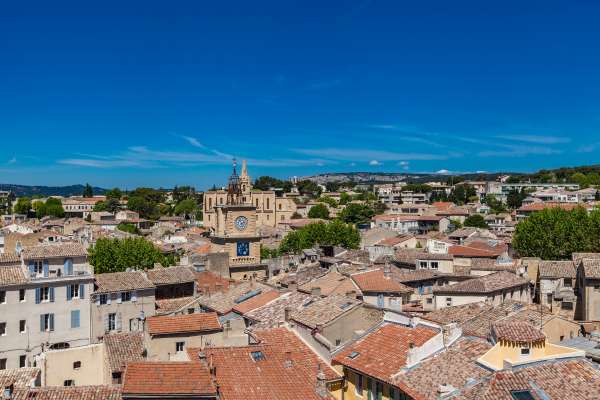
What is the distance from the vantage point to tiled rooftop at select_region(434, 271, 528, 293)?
41406 millimetres

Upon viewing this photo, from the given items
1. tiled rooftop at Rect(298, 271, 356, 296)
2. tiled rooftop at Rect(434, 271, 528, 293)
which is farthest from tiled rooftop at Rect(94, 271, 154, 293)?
tiled rooftop at Rect(434, 271, 528, 293)

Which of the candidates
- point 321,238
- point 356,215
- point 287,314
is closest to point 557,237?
point 321,238

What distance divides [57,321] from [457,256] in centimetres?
3618

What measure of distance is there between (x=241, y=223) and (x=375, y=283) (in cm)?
2120

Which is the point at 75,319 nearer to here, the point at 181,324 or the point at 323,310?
the point at 181,324

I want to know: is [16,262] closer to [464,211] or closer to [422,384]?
[422,384]

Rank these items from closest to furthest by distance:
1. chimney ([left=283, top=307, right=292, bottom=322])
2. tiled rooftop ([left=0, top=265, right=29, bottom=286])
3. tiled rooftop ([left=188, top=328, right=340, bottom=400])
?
tiled rooftop ([left=188, top=328, right=340, bottom=400]), chimney ([left=283, top=307, right=292, bottom=322]), tiled rooftop ([left=0, top=265, right=29, bottom=286])

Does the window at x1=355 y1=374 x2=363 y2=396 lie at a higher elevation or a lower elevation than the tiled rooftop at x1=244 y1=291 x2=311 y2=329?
lower

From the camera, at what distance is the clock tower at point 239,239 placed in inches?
2267

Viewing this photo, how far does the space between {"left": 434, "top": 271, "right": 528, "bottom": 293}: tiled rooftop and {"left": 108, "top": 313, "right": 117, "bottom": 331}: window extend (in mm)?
20562

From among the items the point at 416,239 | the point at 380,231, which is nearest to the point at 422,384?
the point at 416,239

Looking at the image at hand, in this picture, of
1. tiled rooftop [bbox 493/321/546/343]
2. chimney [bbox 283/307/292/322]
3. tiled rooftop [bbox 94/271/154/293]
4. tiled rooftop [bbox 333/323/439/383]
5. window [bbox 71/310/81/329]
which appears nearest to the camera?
tiled rooftop [bbox 493/321/546/343]

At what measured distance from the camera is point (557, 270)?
49250 millimetres

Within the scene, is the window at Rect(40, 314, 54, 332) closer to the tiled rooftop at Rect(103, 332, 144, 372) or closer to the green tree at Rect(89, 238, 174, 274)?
the tiled rooftop at Rect(103, 332, 144, 372)
